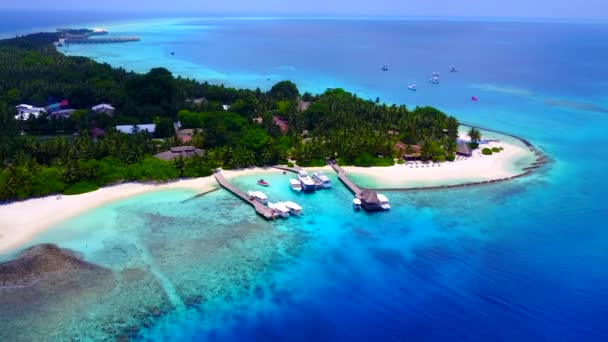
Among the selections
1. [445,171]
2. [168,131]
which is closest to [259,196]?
[445,171]

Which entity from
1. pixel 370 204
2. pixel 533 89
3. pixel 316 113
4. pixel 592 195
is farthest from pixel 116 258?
pixel 533 89

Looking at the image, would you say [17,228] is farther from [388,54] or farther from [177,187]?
[388,54]

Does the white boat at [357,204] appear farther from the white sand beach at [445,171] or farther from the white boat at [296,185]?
the white boat at [296,185]

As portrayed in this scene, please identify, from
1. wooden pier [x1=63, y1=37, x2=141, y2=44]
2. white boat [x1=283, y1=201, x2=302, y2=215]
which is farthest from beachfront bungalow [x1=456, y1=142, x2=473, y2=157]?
wooden pier [x1=63, y1=37, x2=141, y2=44]

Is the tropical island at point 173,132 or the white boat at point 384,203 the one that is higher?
the tropical island at point 173,132

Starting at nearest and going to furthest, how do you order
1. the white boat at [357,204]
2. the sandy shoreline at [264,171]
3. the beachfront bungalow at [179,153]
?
the sandy shoreline at [264,171] < the white boat at [357,204] < the beachfront bungalow at [179,153]

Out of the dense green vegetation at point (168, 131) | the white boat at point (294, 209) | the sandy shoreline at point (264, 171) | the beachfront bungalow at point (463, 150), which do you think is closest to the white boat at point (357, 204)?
the white boat at point (294, 209)
